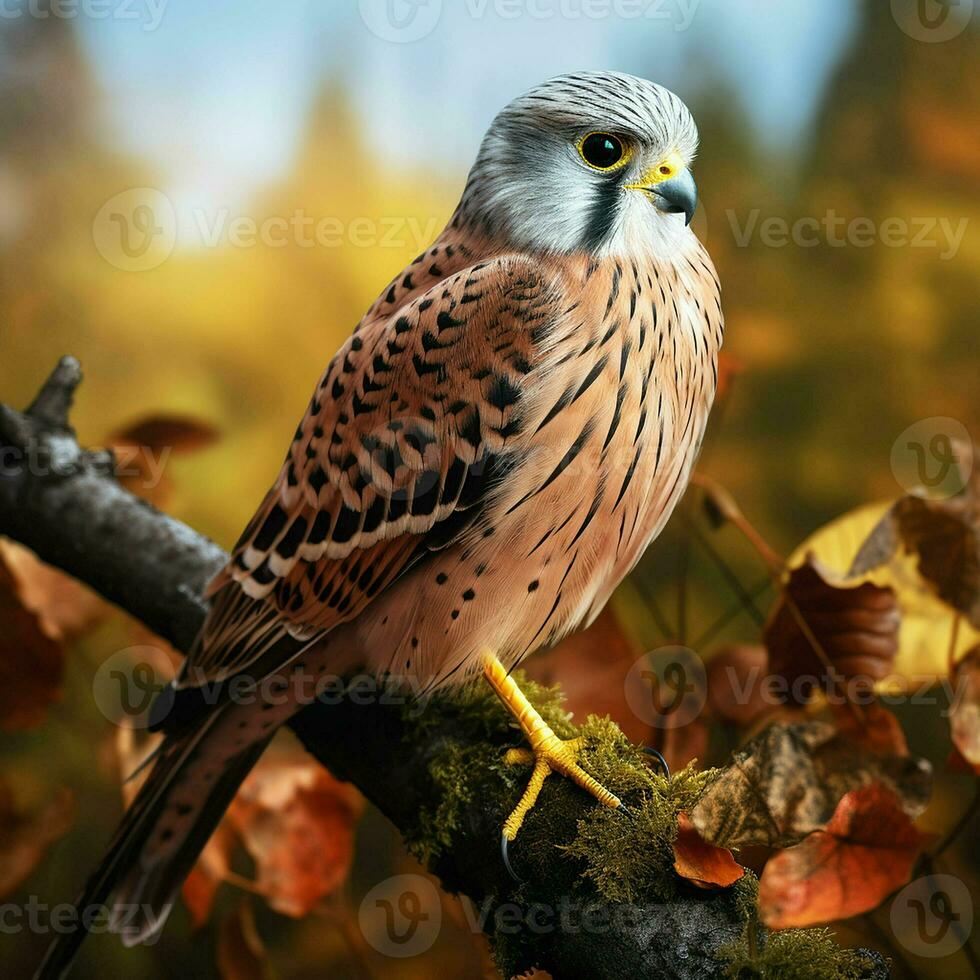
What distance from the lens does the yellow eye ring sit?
4.02 ft

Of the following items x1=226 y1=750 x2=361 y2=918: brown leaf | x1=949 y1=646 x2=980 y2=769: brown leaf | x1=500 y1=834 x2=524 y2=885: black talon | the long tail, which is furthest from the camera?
x1=226 y1=750 x2=361 y2=918: brown leaf

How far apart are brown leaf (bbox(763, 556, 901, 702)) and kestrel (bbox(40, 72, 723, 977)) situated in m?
0.26

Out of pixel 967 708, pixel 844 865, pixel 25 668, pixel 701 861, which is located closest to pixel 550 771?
pixel 701 861

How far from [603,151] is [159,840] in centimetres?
127

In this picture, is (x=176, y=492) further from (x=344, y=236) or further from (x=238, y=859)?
(x=238, y=859)

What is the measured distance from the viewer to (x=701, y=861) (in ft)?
3.40

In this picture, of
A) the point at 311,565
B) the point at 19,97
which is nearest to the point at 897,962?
the point at 311,565

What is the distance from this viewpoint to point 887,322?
2205 millimetres

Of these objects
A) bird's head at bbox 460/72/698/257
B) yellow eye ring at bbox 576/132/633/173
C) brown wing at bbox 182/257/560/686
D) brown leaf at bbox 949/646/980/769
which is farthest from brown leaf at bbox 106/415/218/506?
brown leaf at bbox 949/646/980/769

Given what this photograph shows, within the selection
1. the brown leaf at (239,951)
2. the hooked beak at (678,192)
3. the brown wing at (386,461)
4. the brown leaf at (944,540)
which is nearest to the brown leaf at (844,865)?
the brown leaf at (944,540)

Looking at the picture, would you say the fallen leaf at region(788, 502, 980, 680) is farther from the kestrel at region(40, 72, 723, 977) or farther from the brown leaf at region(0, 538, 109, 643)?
the brown leaf at region(0, 538, 109, 643)

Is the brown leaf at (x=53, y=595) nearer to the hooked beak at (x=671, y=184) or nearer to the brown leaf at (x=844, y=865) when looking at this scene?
the hooked beak at (x=671, y=184)

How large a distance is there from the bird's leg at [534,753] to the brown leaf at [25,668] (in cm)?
101

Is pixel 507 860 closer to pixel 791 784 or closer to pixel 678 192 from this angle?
pixel 791 784
